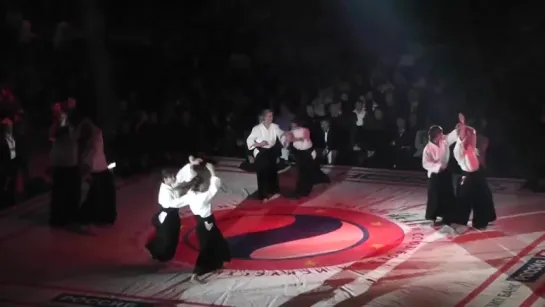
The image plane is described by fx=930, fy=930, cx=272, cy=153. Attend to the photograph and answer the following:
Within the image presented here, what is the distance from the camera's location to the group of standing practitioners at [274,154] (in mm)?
12211

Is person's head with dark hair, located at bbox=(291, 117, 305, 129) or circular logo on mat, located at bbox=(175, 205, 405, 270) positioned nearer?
circular logo on mat, located at bbox=(175, 205, 405, 270)

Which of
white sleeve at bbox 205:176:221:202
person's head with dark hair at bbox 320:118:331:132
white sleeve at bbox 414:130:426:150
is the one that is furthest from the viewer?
person's head with dark hair at bbox 320:118:331:132

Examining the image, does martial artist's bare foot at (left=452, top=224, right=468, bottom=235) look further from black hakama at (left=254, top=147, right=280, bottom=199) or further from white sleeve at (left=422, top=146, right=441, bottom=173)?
black hakama at (left=254, top=147, right=280, bottom=199)

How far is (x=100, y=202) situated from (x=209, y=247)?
8.02 ft

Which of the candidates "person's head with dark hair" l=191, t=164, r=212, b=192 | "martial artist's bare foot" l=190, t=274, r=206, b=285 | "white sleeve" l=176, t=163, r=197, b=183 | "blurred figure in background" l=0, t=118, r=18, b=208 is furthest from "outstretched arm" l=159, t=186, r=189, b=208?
"blurred figure in background" l=0, t=118, r=18, b=208

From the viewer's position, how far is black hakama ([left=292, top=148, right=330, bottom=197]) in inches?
490

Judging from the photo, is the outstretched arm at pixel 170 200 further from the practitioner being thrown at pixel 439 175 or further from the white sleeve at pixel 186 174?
the practitioner being thrown at pixel 439 175

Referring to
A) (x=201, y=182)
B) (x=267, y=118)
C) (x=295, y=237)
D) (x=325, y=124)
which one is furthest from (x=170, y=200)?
(x=325, y=124)

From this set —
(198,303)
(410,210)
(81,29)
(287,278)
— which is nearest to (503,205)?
(410,210)

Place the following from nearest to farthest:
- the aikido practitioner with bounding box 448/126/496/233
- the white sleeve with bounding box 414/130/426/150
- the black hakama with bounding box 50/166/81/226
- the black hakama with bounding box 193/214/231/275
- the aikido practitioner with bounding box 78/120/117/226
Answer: the black hakama with bounding box 193/214/231/275 → the aikido practitioner with bounding box 448/126/496/233 → the aikido practitioner with bounding box 78/120/117/226 → the black hakama with bounding box 50/166/81/226 → the white sleeve with bounding box 414/130/426/150

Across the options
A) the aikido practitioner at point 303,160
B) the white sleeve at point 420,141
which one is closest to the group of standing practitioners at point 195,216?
the aikido practitioner at point 303,160

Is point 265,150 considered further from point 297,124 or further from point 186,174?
point 186,174

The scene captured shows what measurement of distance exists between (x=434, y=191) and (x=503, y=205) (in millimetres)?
1434

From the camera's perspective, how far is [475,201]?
10805 mm
